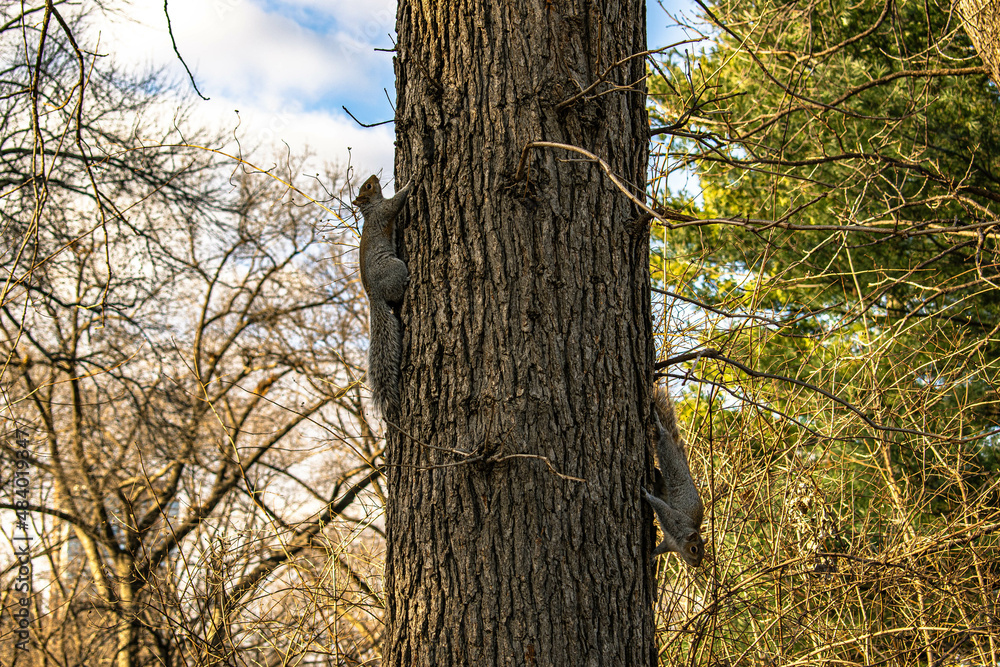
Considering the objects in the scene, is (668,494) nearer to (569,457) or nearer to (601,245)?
(569,457)

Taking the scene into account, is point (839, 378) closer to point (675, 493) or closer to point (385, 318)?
point (675, 493)

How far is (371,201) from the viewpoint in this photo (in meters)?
2.91

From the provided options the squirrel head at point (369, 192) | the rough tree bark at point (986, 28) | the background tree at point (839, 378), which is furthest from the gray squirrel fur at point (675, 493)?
the rough tree bark at point (986, 28)

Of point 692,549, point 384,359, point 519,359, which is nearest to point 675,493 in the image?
point 692,549

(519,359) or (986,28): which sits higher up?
(986,28)

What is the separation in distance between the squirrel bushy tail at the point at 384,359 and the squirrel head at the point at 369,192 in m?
0.97

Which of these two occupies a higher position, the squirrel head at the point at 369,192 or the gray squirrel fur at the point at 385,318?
the squirrel head at the point at 369,192

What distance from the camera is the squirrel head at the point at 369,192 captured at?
2928mm

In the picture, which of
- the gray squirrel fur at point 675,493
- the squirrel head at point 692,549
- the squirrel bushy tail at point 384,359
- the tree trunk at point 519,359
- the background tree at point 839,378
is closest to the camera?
the tree trunk at point 519,359

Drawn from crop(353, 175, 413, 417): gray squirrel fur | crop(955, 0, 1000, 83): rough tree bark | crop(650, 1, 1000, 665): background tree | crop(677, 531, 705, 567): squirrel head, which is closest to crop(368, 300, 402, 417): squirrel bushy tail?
crop(353, 175, 413, 417): gray squirrel fur

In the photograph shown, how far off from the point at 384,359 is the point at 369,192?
3.99 feet

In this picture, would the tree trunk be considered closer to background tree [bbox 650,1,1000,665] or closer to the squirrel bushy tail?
the squirrel bushy tail

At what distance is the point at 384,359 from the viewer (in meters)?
1.98

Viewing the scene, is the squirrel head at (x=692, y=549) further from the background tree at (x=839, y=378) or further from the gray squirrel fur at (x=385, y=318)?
the gray squirrel fur at (x=385, y=318)
